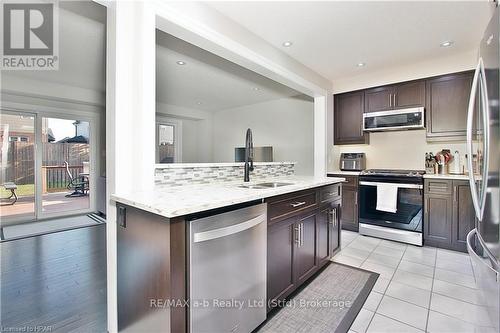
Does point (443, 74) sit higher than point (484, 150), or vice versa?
point (443, 74)

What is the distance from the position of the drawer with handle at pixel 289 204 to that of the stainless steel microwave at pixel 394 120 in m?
2.19

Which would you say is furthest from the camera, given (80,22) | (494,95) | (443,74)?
(443,74)

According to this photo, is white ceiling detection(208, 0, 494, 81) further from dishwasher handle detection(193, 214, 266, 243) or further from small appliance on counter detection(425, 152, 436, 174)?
dishwasher handle detection(193, 214, 266, 243)

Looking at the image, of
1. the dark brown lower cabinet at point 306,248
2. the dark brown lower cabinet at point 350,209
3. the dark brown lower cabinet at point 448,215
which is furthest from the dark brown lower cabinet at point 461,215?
the dark brown lower cabinet at point 306,248

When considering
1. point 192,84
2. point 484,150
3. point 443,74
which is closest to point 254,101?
point 192,84

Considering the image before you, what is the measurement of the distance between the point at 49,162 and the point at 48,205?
900mm

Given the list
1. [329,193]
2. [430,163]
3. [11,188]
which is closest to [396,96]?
[430,163]

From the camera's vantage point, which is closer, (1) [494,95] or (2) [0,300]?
(1) [494,95]

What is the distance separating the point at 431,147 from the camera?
3580mm

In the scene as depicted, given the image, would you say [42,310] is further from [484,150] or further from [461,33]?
[461,33]

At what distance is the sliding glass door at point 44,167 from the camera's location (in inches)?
175

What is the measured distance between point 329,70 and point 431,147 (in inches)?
76.1

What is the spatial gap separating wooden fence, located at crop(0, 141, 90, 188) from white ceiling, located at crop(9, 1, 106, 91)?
143 cm

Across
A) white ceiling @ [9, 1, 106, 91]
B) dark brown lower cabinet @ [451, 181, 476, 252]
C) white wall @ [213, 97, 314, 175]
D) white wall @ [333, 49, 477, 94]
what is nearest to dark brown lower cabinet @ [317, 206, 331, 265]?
dark brown lower cabinet @ [451, 181, 476, 252]
